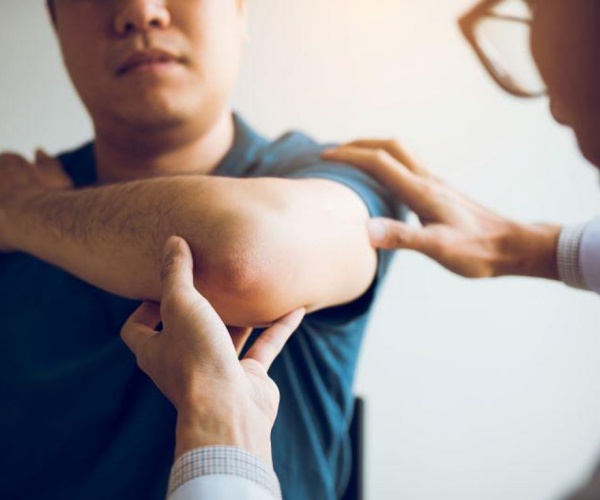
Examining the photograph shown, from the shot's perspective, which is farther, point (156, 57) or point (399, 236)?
point (156, 57)

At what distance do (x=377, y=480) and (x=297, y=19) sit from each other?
26.7 inches

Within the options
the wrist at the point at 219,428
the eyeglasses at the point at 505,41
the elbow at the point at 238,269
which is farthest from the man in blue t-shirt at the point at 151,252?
the eyeglasses at the point at 505,41

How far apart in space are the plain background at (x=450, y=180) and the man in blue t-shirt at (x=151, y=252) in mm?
66

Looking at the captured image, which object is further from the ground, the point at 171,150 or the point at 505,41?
the point at 505,41

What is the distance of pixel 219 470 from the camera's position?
43 centimetres

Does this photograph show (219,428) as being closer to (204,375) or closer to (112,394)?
(204,375)

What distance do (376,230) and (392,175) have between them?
105mm

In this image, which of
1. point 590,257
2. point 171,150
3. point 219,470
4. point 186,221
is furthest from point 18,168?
point 590,257

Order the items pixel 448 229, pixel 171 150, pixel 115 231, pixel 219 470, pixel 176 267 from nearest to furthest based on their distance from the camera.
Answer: pixel 219 470, pixel 176 267, pixel 115 231, pixel 448 229, pixel 171 150

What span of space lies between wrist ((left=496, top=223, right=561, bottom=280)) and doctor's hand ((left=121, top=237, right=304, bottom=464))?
0.43 meters

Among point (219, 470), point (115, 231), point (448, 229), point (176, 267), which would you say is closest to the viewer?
point (219, 470)

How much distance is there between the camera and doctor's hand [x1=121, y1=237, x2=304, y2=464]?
452mm

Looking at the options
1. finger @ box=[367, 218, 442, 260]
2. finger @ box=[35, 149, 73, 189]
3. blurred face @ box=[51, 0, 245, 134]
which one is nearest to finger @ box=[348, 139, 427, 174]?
finger @ box=[367, 218, 442, 260]

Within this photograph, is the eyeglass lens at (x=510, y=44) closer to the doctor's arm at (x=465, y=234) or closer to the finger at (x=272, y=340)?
the doctor's arm at (x=465, y=234)
